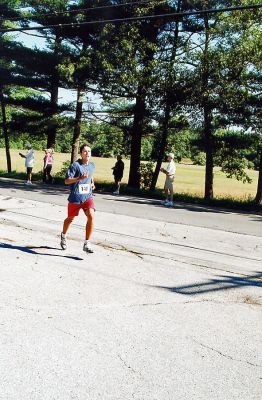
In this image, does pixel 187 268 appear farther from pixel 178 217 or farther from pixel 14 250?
pixel 178 217

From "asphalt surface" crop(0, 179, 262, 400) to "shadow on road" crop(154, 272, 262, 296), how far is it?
2 cm

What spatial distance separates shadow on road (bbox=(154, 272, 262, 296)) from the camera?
5418mm

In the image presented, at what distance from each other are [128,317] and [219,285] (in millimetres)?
1784

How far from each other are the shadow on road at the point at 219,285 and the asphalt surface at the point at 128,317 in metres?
0.02

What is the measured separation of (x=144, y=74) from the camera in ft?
59.5

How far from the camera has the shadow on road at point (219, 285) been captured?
17.8 feet

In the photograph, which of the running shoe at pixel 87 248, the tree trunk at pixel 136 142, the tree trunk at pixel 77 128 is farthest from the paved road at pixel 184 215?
the tree trunk at pixel 77 128

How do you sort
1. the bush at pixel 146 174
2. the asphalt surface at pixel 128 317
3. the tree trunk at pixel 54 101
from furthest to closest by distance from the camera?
the tree trunk at pixel 54 101 < the bush at pixel 146 174 < the asphalt surface at pixel 128 317

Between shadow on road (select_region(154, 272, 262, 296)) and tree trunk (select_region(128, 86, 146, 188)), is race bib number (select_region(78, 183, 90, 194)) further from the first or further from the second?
tree trunk (select_region(128, 86, 146, 188))

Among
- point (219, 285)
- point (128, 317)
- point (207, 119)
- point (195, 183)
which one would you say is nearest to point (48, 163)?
point (207, 119)

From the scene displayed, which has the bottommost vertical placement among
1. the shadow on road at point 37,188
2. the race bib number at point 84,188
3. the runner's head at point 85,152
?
the shadow on road at point 37,188

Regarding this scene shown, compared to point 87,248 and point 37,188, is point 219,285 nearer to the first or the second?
point 87,248

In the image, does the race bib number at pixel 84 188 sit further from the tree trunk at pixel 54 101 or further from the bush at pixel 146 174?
the tree trunk at pixel 54 101

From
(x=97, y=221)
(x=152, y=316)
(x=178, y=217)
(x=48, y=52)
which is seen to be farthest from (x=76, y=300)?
(x=48, y=52)
